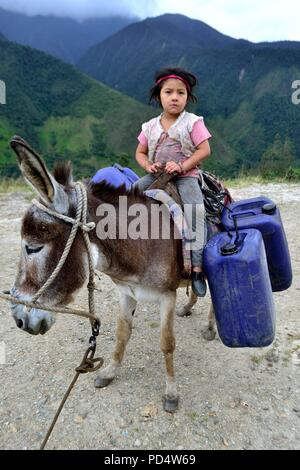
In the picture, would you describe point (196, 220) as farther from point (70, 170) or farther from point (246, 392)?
point (246, 392)

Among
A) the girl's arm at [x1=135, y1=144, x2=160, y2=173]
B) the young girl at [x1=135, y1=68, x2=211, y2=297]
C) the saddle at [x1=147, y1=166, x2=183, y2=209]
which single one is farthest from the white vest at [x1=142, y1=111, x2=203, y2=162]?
the saddle at [x1=147, y1=166, x2=183, y2=209]

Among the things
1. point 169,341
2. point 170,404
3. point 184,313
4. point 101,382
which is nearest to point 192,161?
point 169,341

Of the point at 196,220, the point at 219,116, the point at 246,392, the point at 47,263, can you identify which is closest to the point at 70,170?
the point at 47,263

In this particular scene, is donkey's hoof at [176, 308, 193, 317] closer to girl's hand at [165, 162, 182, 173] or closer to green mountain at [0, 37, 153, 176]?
girl's hand at [165, 162, 182, 173]

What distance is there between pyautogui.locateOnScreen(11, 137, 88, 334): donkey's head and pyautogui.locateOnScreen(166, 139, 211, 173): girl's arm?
38.2 inches

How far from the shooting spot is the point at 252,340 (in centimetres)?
276

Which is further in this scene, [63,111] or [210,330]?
[63,111]

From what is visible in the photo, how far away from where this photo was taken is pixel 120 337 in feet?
12.0

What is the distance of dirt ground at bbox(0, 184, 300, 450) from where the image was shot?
9.86 feet

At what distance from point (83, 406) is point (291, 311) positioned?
124 inches

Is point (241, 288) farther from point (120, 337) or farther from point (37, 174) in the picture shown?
point (37, 174)

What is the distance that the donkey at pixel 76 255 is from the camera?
2.13 m

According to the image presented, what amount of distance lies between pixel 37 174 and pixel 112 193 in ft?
2.71
